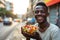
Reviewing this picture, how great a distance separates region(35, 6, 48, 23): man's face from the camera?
3354 millimetres

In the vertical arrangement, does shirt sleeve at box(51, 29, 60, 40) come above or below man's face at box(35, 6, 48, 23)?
below

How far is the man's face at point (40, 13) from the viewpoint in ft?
11.0

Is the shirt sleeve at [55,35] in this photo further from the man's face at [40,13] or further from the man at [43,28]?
the man's face at [40,13]

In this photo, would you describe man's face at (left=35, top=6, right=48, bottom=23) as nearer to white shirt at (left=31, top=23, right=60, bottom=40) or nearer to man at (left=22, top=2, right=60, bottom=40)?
man at (left=22, top=2, right=60, bottom=40)

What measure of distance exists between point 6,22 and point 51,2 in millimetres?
38310

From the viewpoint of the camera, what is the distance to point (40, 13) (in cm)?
339

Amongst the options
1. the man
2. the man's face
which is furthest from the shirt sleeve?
the man's face

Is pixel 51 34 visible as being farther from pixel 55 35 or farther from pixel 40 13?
pixel 40 13

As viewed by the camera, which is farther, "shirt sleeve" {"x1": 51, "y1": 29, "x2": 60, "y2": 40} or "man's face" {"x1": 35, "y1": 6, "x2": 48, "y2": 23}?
"man's face" {"x1": 35, "y1": 6, "x2": 48, "y2": 23}

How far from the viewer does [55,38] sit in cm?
326

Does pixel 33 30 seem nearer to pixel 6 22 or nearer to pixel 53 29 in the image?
pixel 53 29

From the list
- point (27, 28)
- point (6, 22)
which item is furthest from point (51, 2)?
point (6, 22)

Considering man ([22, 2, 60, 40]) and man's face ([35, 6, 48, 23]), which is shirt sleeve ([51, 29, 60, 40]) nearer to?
man ([22, 2, 60, 40])

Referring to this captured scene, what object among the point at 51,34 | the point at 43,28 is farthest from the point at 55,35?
the point at 43,28
